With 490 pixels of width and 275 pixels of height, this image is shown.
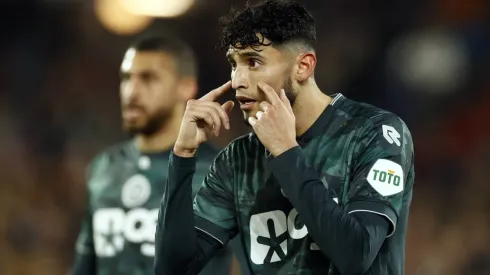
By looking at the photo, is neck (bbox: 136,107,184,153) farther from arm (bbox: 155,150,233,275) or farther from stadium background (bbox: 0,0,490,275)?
stadium background (bbox: 0,0,490,275)

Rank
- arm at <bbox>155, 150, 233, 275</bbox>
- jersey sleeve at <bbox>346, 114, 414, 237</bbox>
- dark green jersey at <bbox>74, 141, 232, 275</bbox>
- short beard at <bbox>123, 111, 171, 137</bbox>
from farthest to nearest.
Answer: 1. short beard at <bbox>123, 111, 171, 137</bbox>
2. dark green jersey at <bbox>74, 141, 232, 275</bbox>
3. arm at <bbox>155, 150, 233, 275</bbox>
4. jersey sleeve at <bbox>346, 114, 414, 237</bbox>

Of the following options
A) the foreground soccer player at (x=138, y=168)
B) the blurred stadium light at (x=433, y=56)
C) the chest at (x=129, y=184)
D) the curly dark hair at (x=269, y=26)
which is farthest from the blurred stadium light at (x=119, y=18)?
the curly dark hair at (x=269, y=26)

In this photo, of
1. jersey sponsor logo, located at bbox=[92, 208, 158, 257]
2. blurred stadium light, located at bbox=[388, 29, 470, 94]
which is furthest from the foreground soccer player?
blurred stadium light, located at bbox=[388, 29, 470, 94]

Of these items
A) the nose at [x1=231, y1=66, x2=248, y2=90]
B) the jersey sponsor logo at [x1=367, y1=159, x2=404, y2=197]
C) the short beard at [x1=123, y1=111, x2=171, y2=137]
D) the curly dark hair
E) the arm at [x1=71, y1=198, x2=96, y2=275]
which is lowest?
the arm at [x1=71, y1=198, x2=96, y2=275]

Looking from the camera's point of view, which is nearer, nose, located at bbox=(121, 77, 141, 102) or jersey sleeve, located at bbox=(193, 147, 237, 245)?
jersey sleeve, located at bbox=(193, 147, 237, 245)

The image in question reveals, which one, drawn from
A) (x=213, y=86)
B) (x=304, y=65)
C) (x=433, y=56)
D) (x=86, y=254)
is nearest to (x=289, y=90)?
(x=304, y=65)

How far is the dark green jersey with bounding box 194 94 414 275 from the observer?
7.06ft

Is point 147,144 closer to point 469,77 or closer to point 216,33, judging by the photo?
point 216,33

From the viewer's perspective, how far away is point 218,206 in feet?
8.12

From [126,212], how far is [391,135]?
6.16 feet

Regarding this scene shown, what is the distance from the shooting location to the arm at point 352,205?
6.63ft

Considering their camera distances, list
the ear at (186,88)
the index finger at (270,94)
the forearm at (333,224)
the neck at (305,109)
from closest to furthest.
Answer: the forearm at (333,224) < the index finger at (270,94) < the neck at (305,109) < the ear at (186,88)

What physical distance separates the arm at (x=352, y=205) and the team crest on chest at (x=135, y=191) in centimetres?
174

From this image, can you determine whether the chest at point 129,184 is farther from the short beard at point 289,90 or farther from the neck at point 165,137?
the short beard at point 289,90
